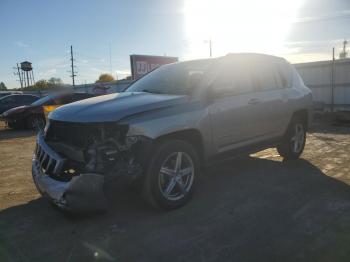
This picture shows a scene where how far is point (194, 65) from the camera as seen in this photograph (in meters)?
5.49

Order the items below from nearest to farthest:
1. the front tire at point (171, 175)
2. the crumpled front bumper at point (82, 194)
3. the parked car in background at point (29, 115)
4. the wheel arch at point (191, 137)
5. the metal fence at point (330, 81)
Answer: the crumpled front bumper at point (82, 194) < the front tire at point (171, 175) < the wheel arch at point (191, 137) < the parked car in background at point (29, 115) < the metal fence at point (330, 81)

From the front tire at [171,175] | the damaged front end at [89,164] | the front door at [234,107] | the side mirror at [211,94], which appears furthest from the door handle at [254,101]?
the damaged front end at [89,164]

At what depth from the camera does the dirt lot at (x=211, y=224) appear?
3377 mm

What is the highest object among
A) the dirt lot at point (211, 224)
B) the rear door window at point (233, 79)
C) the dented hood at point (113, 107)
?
the rear door window at point (233, 79)

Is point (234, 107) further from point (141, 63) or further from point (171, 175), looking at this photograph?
point (141, 63)

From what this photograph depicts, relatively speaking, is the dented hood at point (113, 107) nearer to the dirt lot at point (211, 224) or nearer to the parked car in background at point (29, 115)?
the dirt lot at point (211, 224)

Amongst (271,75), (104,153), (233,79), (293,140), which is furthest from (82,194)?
(293,140)

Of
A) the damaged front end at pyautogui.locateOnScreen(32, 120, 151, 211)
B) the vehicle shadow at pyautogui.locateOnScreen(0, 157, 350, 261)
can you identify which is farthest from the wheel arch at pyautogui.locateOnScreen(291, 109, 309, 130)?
the damaged front end at pyautogui.locateOnScreen(32, 120, 151, 211)

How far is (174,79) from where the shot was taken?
17.5 feet

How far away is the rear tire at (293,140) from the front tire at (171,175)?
2686mm

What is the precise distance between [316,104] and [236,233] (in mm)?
13284

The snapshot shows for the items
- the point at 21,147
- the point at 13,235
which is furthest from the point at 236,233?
the point at 21,147

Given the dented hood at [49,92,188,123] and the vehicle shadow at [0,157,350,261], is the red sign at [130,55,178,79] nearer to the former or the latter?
the dented hood at [49,92,188,123]

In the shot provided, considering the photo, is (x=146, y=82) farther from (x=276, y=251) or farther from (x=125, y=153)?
(x=276, y=251)
